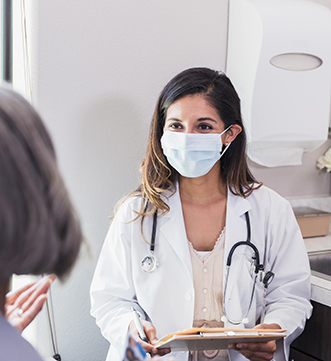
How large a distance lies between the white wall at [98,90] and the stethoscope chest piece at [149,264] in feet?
0.90

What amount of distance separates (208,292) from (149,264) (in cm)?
21

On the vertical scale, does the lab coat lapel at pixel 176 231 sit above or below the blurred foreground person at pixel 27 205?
below

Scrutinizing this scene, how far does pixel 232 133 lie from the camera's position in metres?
1.55

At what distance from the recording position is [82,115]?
5.25ft

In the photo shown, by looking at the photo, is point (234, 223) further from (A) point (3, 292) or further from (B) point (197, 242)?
(A) point (3, 292)

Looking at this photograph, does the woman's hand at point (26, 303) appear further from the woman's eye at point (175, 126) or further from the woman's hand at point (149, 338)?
the woman's eye at point (175, 126)

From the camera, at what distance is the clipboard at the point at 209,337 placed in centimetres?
110

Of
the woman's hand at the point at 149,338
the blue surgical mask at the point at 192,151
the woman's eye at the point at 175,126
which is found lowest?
the woman's hand at the point at 149,338

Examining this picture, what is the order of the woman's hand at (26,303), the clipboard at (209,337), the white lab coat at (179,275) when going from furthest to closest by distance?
1. the white lab coat at (179,275)
2. the clipboard at (209,337)
3. the woman's hand at (26,303)

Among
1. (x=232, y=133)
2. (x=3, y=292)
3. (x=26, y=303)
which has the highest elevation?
(x=232, y=133)

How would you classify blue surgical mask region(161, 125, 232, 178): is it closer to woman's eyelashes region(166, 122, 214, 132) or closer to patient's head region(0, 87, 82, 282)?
woman's eyelashes region(166, 122, 214, 132)

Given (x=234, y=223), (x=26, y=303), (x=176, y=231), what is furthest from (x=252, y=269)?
(x=26, y=303)

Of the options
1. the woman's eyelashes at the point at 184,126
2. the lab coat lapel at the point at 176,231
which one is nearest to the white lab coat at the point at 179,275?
the lab coat lapel at the point at 176,231

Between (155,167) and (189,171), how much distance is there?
14cm
